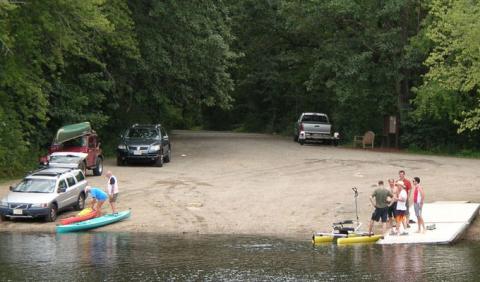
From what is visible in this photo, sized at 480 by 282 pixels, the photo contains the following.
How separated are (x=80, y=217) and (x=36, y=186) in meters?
1.95

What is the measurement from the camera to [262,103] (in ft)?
247

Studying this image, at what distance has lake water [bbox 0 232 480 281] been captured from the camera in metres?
16.0

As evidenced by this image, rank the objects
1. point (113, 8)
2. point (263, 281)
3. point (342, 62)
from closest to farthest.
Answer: point (263, 281)
point (113, 8)
point (342, 62)

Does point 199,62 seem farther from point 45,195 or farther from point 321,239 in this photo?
point 321,239

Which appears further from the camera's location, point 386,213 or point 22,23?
point 22,23

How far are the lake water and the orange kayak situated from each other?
1356 mm

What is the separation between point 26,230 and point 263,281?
9.95 m

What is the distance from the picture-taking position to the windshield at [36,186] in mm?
24156

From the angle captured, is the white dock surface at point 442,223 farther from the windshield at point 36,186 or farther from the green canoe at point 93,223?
the windshield at point 36,186

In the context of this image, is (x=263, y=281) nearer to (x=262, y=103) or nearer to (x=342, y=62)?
(x=342, y=62)

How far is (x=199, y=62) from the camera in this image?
43.4 m

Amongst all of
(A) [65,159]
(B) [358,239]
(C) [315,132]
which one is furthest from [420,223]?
(C) [315,132]

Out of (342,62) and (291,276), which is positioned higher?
(342,62)

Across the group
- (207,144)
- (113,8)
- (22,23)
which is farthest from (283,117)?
(22,23)
